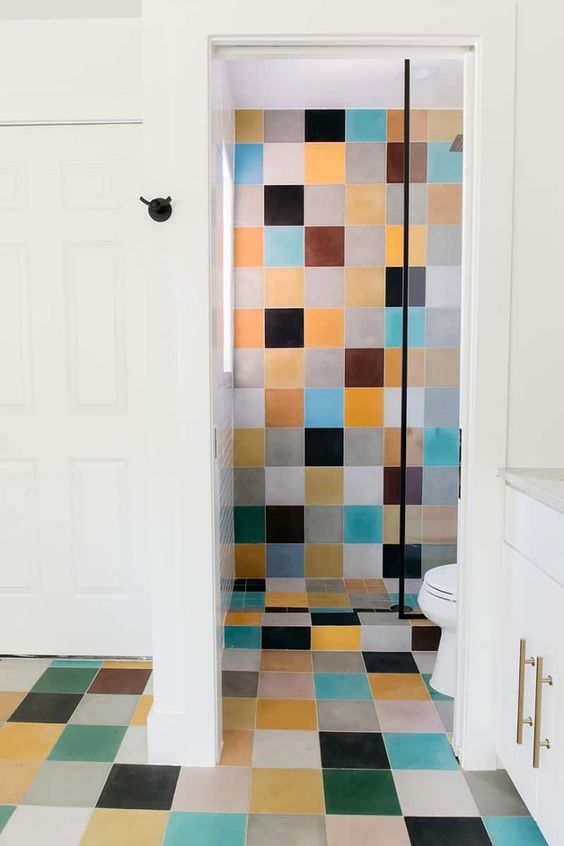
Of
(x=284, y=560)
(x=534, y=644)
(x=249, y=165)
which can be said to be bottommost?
Answer: (x=284, y=560)

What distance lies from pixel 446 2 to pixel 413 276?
1.04 metres

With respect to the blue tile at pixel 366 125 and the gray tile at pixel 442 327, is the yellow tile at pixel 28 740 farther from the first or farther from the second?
the blue tile at pixel 366 125

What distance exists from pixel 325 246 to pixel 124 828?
2.61m

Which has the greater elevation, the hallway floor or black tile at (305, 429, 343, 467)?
black tile at (305, 429, 343, 467)

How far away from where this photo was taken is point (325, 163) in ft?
11.0

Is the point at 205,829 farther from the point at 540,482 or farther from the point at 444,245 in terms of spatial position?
→ the point at 444,245

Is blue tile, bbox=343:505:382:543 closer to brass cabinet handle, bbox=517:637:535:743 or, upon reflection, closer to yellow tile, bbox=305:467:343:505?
yellow tile, bbox=305:467:343:505

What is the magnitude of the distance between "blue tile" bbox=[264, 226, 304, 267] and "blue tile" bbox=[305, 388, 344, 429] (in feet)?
2.12

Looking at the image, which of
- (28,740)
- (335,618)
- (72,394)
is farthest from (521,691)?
(72,394)

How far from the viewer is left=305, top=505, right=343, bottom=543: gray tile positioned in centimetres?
354

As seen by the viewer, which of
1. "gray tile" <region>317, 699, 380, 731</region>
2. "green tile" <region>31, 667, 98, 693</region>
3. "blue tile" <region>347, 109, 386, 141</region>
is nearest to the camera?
"gray tile" <region>317, 699, 380, 731</region>

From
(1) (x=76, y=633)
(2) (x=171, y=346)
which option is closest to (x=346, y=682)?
(1) (x=76, y=633)

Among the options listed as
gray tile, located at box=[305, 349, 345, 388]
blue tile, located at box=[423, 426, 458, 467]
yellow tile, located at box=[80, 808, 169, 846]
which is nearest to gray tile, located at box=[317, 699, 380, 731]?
yellow tile, located at box=[80, 808, 169, 846]

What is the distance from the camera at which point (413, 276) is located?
8.79 ft
